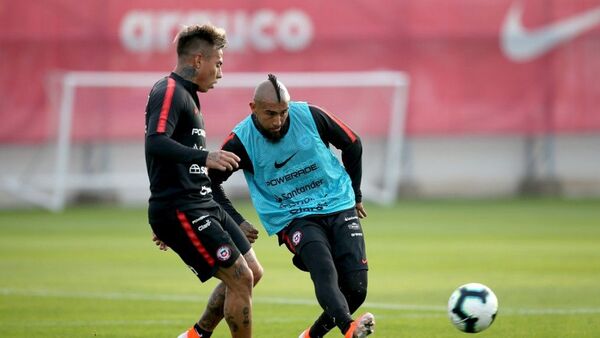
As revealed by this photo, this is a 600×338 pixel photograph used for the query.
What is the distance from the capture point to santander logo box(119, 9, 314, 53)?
26859 millimetres

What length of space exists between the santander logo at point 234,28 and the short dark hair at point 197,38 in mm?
17354

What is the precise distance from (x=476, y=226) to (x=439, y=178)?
788 centimetres

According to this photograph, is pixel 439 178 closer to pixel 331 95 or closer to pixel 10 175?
pixel 331 95

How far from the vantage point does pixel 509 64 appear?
27953 mm

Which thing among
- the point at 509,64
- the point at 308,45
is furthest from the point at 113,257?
the point at 509,64

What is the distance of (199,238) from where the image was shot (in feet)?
30.4

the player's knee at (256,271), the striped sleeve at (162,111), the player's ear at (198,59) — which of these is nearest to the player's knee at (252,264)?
the player's knee at (256,271)

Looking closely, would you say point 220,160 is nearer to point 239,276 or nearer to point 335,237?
point 239,276

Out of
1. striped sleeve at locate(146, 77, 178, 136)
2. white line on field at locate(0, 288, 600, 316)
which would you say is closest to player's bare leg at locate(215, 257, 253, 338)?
striped sleeve at locate(146, 77, 178, 136)

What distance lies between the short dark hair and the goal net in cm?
1657

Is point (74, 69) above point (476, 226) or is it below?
above

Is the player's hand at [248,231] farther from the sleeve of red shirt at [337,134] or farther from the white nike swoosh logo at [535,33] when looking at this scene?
the white nike swoosh logo at [535,33]

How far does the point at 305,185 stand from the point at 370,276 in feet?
19.5

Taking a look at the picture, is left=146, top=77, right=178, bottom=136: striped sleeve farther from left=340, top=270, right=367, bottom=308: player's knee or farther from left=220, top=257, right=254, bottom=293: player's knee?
left=340, top=270, right=367, bottom=308: player's knee
